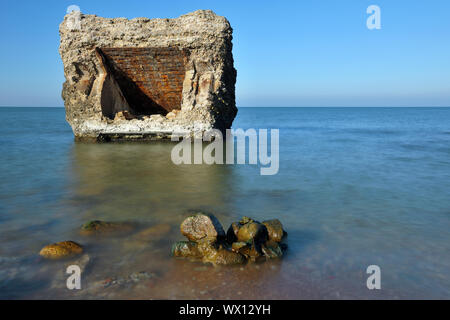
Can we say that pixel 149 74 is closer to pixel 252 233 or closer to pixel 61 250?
pixel 61 250

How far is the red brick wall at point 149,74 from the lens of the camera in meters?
11.7

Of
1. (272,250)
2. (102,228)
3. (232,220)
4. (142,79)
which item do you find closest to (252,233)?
(272,250)

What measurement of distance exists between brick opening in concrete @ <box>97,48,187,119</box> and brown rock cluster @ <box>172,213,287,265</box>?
9137mm

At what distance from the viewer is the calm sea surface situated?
9.38 feet

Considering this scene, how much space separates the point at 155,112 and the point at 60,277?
458 inches

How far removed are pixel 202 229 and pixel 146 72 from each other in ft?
32.1

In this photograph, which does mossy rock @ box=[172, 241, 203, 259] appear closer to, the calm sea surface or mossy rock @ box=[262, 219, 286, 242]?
the calm sea surface

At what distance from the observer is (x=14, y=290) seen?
9.12ft
